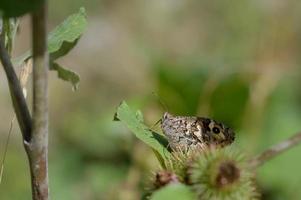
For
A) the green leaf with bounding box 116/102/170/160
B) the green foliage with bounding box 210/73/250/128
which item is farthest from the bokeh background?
the green leaf with bounding box 116/102/170/160

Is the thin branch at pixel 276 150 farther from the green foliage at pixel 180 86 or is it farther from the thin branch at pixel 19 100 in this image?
the green foliage at pixel 180 86

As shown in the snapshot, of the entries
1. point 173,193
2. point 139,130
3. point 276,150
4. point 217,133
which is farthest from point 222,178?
point 217,133

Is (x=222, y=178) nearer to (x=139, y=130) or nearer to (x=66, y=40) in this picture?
(x=139, y=130)

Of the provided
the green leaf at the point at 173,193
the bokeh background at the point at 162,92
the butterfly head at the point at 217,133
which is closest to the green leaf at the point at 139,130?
the butterfly head at the point at 217,133

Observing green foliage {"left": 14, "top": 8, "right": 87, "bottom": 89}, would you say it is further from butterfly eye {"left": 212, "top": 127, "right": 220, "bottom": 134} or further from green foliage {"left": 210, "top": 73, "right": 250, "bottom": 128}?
green foliage {"left": 210, "top": 73, "right": 250, "bottom": 128}

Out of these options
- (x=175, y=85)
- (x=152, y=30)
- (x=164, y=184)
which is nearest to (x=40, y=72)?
(x=164, y=184)
